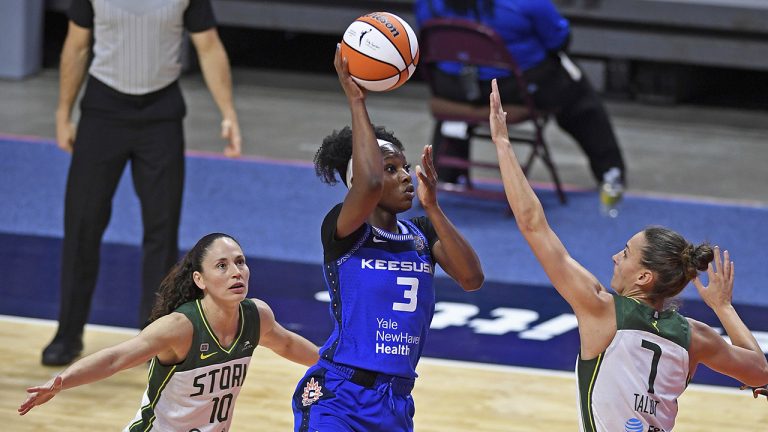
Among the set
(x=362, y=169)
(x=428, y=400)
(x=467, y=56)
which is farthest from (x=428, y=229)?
(x=467, y=56)

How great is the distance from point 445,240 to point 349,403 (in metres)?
0.57

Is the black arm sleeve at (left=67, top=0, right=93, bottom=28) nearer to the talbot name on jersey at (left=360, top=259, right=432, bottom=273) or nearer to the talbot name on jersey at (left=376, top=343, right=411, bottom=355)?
the talbot name on jersey at (left=360, top=259, right=432, bottom=273)

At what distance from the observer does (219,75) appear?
20.8 ft

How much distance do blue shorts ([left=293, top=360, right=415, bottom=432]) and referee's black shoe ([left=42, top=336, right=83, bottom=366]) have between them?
2.47 meters

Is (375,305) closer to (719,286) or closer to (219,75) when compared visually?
(719,286)

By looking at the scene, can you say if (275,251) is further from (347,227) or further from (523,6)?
(347,227)

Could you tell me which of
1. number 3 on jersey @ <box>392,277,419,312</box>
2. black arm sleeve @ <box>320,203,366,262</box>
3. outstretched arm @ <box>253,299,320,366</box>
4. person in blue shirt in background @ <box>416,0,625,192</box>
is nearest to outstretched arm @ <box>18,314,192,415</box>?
outstretched arm @ <box>253,299,320,366</box>

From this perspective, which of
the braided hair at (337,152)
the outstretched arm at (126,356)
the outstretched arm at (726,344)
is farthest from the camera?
the braided hair at (337,152)

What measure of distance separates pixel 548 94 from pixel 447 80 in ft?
2.41

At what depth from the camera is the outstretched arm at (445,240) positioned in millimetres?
3924

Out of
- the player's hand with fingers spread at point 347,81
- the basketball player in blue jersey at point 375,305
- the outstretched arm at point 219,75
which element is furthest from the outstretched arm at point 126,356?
the outstretched arm at point 219,75

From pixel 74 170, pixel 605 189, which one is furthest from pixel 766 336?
pixel 74 170

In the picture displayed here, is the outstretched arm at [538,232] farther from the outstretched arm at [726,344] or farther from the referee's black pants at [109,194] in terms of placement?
the referee's black pants at [109,194]

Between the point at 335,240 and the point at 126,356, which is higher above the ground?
the point at 335,240
